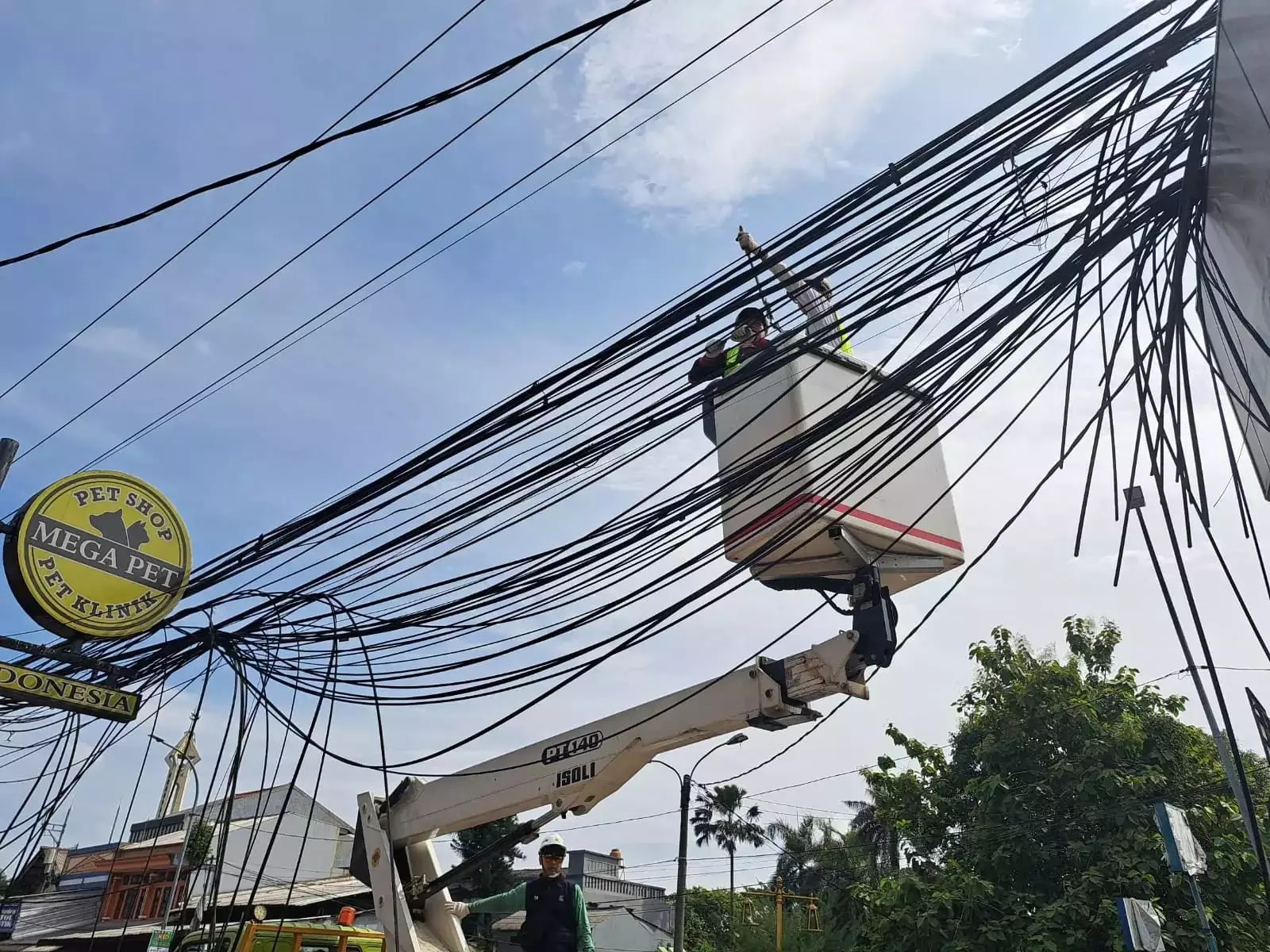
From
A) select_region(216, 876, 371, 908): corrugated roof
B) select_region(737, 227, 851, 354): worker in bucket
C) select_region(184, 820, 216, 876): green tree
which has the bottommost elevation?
select_region(216, 876, 371, 908): corrugated roof

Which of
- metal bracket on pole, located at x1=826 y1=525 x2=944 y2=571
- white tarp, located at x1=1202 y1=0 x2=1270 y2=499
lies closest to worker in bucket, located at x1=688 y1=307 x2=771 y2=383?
metal bracket on pole, located at x1=826 y1=525 x2=944 y2=571

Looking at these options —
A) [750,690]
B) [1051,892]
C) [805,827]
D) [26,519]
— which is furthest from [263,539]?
[805,827]

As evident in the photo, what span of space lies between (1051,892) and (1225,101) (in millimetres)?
15222

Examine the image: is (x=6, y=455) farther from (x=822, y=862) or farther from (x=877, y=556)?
(x=822, y=862)

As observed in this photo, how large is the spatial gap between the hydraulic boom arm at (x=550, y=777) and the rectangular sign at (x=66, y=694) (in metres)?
1.69

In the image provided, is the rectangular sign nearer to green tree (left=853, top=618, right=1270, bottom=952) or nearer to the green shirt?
the green shirt

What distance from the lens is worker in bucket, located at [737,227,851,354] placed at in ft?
12.7

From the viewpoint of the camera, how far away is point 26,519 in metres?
5.65

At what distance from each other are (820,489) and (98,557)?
465cm

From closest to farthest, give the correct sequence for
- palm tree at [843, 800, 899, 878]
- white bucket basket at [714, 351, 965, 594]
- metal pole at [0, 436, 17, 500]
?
white bucket basket at [714, 351, 965, 594], metal pole at [0, 436, 17, 500], palm tree at [843, 800, 899, 878]

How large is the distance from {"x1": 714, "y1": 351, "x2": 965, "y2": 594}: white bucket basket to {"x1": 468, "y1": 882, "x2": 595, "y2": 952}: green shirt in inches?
87.8

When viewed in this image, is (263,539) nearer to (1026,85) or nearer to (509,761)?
(509,761)

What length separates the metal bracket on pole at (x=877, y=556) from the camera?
457cm

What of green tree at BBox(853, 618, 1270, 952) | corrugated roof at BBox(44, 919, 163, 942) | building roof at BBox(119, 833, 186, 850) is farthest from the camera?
building roof at BBox(119, 833, 186, 850)
